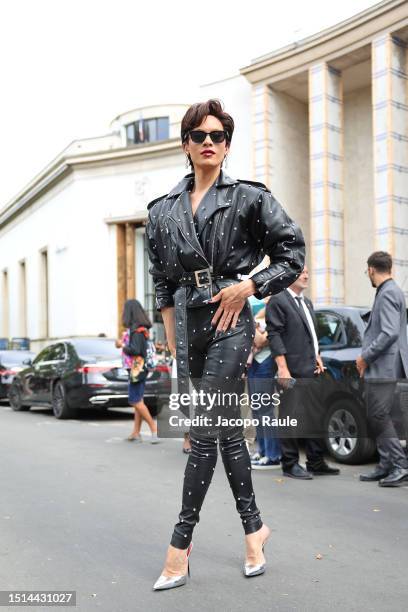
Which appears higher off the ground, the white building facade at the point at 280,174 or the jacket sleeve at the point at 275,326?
the white building facade at the point at 280,174

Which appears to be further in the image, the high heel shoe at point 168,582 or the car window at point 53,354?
the car window at point 53,354

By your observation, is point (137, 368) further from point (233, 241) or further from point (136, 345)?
point (233, 241)

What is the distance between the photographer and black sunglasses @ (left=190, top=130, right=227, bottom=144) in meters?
3.54

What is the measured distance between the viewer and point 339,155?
2797cm

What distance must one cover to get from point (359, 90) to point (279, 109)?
154 inches

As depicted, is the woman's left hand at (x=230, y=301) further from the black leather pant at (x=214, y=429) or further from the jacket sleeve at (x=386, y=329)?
the jacket sleeve at (x=386, y=329)

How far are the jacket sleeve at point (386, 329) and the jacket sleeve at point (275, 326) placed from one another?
740 mm

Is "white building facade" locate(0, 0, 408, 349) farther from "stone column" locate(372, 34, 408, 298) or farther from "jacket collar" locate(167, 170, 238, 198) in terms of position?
"jacket collar" locate(167, 170, 238, 198)

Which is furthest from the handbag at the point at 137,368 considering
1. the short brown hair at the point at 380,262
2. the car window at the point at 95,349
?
the short brown hair at the point at 380,262

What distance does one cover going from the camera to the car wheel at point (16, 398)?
14846mm

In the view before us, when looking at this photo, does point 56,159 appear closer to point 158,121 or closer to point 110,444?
point 158,121

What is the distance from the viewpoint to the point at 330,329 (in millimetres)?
7703

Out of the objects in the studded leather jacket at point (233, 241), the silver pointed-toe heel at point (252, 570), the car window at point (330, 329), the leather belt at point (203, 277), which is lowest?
the silver pointed-toe heel at point (252, 570)

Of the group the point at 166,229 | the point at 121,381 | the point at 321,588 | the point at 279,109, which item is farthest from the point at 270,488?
the point at 279,109
